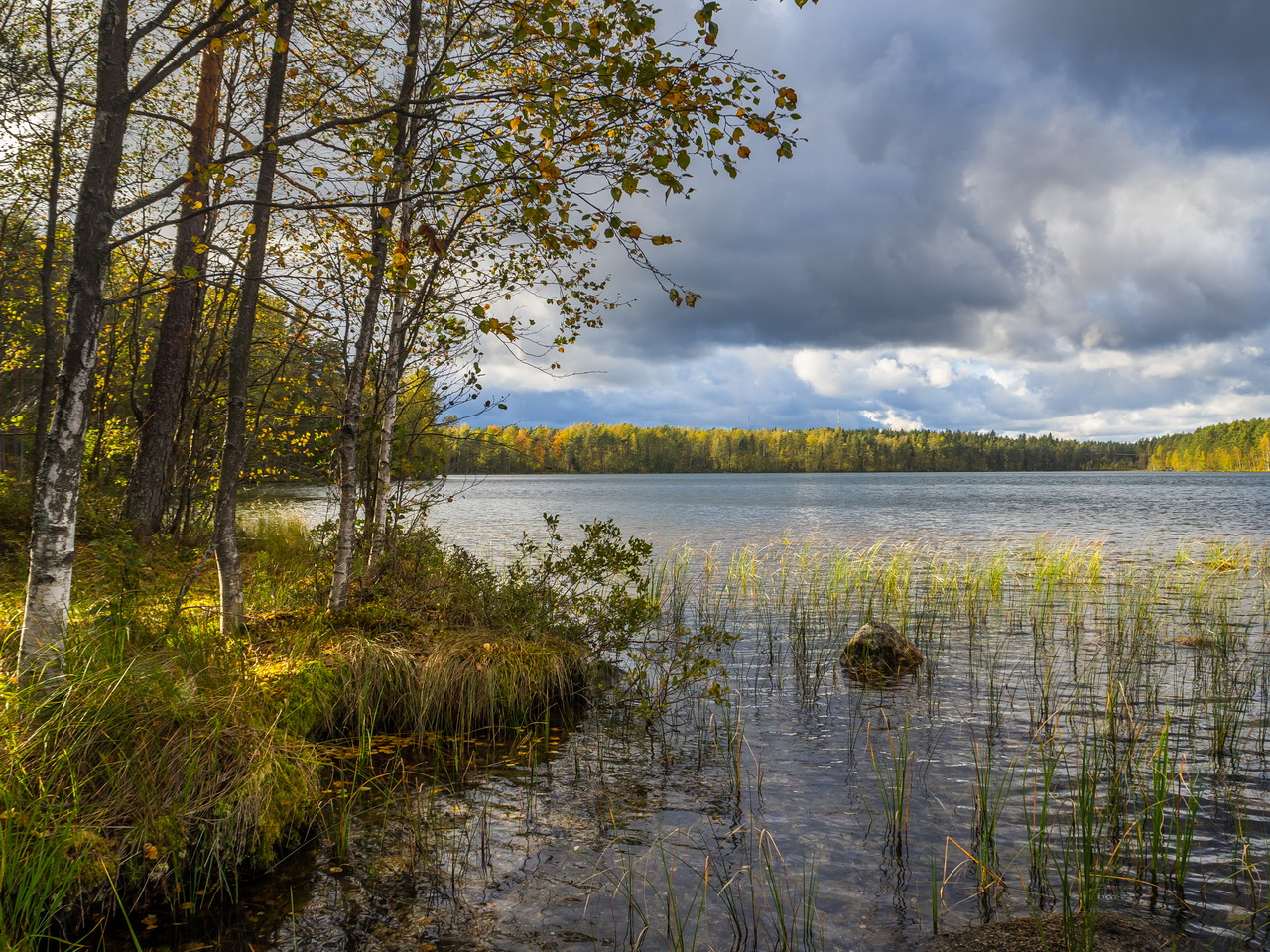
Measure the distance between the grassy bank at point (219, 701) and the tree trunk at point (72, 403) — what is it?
1.17 ft

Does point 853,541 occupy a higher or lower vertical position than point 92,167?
lower

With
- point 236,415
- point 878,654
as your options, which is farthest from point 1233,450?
point 236,415

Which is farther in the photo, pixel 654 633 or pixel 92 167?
pixel 654 633

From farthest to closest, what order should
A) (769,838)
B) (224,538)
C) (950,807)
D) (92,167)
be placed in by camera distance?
(224,538)
(950,807)
(769,838)
(92,167)

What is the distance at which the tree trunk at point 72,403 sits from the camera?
183 inches

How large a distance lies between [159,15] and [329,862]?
609 cm

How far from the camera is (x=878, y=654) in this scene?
1067 centimetres

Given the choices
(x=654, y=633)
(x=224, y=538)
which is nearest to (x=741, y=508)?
(x=654, y=633)

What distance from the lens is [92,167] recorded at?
4895mm

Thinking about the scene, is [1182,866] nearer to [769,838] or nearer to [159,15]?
[769,838]

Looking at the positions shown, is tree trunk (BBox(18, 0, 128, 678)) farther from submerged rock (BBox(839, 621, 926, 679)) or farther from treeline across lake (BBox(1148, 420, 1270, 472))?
treeline across lake (BBox(1148, 420, 1270, 472))

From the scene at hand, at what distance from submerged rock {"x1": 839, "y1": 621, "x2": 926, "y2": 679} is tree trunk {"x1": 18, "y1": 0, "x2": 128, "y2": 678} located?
368 inches

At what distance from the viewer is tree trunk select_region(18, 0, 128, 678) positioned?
4.64 m

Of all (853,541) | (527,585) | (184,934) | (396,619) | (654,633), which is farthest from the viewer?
(853,541)
